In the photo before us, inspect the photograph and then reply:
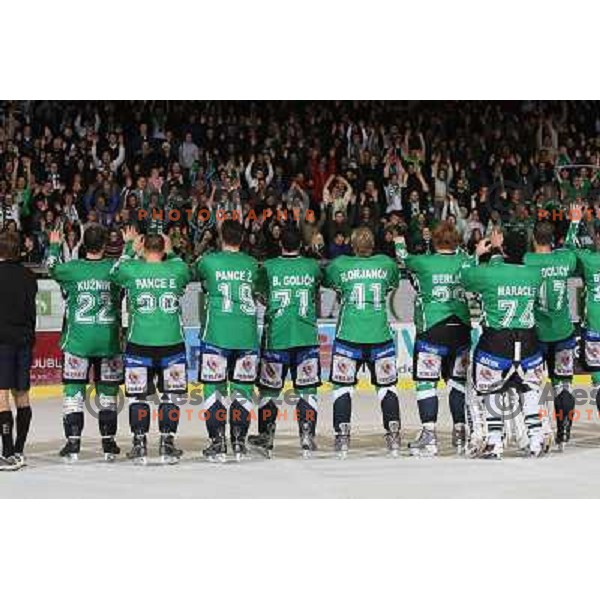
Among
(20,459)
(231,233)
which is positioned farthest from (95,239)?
(20,459)

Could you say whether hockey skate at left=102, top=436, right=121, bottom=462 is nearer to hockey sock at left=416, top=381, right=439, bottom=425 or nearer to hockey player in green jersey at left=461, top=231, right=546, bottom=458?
hockey sock at left=416, top=381, right=439, bottom=425

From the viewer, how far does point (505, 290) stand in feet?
35.0

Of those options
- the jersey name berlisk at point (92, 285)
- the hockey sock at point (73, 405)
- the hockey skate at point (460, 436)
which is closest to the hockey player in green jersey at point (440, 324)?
the hockey skate at point (460, 436)

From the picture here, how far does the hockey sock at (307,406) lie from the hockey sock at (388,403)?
0.53 meters

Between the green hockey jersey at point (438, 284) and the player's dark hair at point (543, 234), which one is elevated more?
the player's dark hair at point (543, 234)

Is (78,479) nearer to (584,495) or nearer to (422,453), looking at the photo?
(422,453)

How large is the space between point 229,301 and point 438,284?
1640 mm

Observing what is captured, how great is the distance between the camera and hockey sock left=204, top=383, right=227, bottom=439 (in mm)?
10727

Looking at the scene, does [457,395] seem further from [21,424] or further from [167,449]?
[21,424]

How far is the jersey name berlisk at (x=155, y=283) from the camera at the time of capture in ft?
34.7

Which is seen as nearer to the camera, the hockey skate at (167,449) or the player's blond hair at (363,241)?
the hockey skate at (167,449)

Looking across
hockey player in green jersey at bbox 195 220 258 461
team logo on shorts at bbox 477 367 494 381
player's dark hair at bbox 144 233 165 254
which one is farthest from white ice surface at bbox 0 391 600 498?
player's dark hair at bbox 144 233 165 254

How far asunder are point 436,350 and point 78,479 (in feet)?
9.64

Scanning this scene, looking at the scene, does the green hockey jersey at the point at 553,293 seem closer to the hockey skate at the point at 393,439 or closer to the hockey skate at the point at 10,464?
the hockey skate at the point at 393,439
